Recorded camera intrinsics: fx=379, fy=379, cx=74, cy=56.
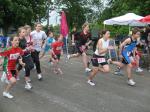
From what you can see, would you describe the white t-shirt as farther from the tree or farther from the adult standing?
the tree

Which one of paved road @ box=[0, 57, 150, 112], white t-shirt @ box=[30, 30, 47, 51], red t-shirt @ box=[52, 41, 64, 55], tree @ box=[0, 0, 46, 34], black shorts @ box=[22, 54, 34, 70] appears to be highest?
tree @ box=[0, 0, 46, 34]

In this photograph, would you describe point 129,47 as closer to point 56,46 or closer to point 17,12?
point 56,46

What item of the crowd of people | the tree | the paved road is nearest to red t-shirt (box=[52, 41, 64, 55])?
the crowd of people

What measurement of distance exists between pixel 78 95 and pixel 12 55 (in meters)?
1.93

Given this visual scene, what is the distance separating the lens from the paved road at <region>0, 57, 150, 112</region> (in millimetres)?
8320

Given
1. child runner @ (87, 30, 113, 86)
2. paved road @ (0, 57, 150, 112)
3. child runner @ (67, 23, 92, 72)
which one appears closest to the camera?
paved road @ (0, 57, 150, 112)

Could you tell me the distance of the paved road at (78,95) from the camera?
27.3ft

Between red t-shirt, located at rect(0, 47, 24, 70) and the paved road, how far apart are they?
0.78m

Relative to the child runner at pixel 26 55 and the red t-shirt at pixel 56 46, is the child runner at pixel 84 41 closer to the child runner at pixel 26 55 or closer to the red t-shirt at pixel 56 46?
the red t-shirt at pixel 56 46

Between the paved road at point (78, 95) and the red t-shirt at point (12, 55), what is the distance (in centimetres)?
78

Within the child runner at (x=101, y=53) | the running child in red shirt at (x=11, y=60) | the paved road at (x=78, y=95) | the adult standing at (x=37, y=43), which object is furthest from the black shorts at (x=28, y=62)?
the child runner at (x=101, y=53)

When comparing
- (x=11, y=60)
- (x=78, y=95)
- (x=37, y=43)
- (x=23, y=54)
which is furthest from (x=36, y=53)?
(x=78, y=95)

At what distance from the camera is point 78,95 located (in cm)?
955

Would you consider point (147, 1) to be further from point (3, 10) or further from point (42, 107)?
point (42, 107)
